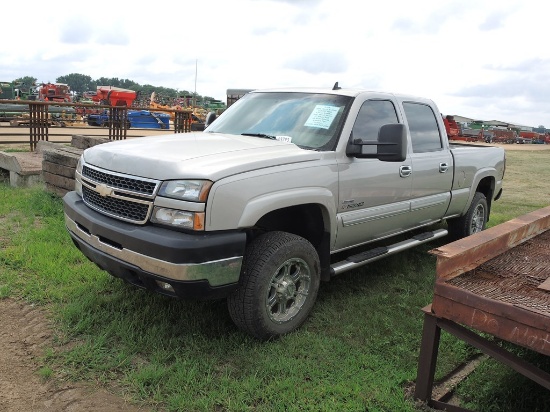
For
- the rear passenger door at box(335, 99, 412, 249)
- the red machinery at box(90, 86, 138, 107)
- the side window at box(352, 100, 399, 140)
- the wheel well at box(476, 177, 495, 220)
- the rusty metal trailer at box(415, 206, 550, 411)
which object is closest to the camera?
the rusty metal trailer at box(415, 206, 550, 411)

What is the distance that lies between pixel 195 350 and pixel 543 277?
2.26m

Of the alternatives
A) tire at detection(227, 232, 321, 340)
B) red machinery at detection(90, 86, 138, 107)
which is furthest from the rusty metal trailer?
red machinery at detection(90, 86, 138, 107)

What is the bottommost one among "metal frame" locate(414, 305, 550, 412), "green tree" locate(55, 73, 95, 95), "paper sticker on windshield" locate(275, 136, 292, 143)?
"metal frame" locate(414, 305, 550, 412)

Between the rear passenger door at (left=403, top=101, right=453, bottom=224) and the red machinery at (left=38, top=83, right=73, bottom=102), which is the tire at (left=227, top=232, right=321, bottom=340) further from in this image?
the red machinery at (left=38, top=83, right=73, bottom=102)

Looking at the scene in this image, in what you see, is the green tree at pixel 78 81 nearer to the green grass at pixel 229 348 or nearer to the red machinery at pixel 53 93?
the red machinery at pixel 53 93

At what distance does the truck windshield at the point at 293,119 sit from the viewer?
4039mm

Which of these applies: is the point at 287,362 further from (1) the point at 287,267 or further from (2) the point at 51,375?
(2) the point at 51,375

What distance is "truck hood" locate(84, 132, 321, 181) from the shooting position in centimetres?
310

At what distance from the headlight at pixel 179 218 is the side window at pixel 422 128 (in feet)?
9.00

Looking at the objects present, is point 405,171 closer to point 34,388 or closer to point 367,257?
point 367,257

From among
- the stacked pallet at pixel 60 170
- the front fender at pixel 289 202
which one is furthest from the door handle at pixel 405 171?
the stacked pallet at pixel 60 170

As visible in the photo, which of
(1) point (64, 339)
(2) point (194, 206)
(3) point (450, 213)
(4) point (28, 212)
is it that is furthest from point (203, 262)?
(4) point (28, 212)

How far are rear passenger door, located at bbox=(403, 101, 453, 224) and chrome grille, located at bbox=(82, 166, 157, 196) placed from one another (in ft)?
8.67

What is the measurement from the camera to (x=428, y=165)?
4.96m
